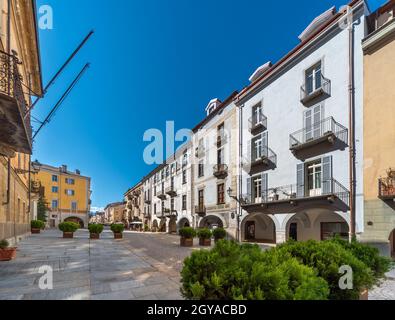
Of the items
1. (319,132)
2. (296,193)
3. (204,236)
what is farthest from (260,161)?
(204,236)

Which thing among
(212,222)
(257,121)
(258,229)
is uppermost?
(257,121)

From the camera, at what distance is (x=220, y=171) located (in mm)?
22641

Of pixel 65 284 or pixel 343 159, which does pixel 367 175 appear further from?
pixel 65 284

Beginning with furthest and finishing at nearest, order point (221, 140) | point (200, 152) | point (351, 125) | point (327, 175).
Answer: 1. point (200, 152)
2. point (221, 140)
3. point (327, 175)
4. point (351, 125)

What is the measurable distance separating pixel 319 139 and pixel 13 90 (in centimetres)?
1343

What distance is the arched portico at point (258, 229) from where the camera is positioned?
1989cm

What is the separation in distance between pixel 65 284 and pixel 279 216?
1314cm

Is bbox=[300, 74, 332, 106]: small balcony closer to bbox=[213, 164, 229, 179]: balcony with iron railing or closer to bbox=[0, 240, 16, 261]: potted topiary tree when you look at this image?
bbox=[213, 164, 229, 179]: balcony with iron railing

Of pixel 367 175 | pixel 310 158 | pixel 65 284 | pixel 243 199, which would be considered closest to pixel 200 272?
pixel 65 284

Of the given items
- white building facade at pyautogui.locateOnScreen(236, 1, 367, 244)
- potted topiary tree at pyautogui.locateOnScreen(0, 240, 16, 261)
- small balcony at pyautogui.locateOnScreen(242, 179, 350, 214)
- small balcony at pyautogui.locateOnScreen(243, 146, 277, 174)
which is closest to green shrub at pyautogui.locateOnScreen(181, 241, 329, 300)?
potted topiary tree at pyautogui.locateOnScreen(0, 240, 16, 261)

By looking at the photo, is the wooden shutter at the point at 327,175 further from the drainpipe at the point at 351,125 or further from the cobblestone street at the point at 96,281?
the cobblestone street at the point at 96,281

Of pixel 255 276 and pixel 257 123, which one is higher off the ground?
pixel 257 123

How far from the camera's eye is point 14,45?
1176cm

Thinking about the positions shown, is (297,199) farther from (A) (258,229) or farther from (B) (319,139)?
(A) (258,229)
